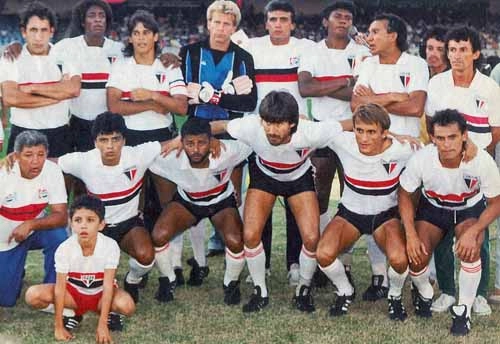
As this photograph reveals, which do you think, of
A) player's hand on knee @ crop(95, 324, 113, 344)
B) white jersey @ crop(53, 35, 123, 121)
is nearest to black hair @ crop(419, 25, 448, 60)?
white jersey @ crop(53, 35, 123, 121)

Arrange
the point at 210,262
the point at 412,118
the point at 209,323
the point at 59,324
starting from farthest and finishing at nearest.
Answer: the point at 210,262, the point at 412,118, the point at 209,323, the point at 59,324

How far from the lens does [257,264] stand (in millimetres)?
5273

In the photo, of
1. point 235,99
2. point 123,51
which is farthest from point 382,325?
point 123,51

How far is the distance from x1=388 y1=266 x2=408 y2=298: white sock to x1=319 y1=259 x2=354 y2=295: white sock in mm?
274

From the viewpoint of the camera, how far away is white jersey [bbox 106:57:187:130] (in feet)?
18.1

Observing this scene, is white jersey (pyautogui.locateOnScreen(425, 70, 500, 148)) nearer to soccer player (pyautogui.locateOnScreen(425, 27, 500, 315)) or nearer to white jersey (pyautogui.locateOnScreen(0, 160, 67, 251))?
soccer player (pyautogui.locateOnScreen(425, 27, 500, 315))

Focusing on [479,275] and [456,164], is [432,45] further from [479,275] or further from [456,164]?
[479,275]

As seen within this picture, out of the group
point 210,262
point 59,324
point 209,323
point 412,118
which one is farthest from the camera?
point 210,262

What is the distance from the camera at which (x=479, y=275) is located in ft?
15.8

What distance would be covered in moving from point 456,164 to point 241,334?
1635mm

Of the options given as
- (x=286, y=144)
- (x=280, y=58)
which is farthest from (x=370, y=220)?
(x=280, y=58)

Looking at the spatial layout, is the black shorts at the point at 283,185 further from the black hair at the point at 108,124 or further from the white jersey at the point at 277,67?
the black hair at the point at 108,124

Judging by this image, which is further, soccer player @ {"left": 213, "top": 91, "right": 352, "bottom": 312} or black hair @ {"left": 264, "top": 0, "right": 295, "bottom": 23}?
black hair @ {"left": 264, "top": 0, "right": 295, "bottom": 23}

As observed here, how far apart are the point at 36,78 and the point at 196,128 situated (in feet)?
3.98
